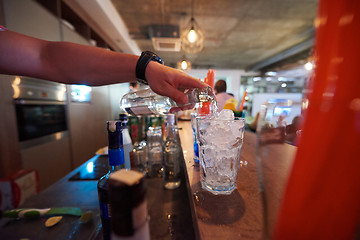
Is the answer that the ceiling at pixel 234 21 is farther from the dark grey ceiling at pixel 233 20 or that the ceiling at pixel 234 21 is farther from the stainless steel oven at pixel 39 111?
the stainless steel oven at pixel 39 111

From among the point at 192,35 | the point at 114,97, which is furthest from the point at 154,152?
the point at 114,97

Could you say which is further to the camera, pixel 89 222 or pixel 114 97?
pixel 114 97

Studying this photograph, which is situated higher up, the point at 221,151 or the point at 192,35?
the point at 192,35

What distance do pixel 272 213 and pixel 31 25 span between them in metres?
2.43

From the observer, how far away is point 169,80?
605 millimetres

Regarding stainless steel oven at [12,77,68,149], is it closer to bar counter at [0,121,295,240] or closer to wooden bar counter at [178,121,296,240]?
bar counter at [0,121,295,240]

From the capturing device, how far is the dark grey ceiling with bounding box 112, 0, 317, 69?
111 inches

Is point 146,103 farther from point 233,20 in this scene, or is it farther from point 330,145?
point 233,20

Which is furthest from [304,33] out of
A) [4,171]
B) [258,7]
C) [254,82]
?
[4,171]

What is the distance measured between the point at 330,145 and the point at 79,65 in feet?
2.44

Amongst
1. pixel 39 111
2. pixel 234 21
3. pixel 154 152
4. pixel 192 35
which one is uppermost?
pixel 234 21

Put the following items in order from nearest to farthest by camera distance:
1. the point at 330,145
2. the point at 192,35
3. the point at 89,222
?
the point at 330,145 < the point at 89,222 < the point at 192,35

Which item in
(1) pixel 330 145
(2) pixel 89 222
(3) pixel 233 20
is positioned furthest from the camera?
(3) pixel 233 20

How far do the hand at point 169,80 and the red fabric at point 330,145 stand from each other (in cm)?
47
